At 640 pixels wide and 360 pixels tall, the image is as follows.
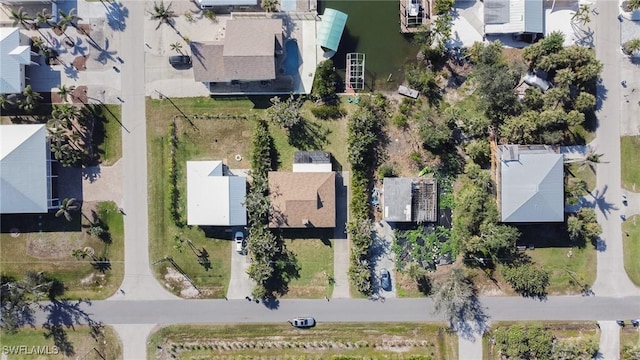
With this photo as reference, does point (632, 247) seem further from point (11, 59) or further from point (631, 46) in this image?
point (11, 59)

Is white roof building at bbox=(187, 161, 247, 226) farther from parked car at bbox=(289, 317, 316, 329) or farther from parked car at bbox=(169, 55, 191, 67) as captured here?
parked car at bbox=(289, 317, 316, 329)

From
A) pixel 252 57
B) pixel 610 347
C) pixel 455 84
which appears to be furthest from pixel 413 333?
pixel 252 57

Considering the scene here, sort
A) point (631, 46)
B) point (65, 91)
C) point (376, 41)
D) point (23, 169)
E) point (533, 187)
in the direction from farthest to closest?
1. point (376, 41)
2. point (65, 91)
3. point (631, 46)
4. point (23, 169)
5. point (533, 187)

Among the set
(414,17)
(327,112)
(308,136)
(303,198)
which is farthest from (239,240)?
(414,17)

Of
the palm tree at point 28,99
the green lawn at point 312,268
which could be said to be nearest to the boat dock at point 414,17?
the green lawn at point 312,268

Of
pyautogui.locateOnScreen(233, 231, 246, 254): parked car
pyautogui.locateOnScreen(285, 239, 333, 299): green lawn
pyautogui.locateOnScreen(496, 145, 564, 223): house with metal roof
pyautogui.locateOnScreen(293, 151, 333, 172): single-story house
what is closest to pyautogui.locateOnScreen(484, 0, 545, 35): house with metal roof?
pyautogui.locateOnScreen(496, 145, 564, 223): house with metal roof

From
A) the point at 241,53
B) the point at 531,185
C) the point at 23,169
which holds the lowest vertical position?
the point at 531,185

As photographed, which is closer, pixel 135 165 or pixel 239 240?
pixel 239 240
